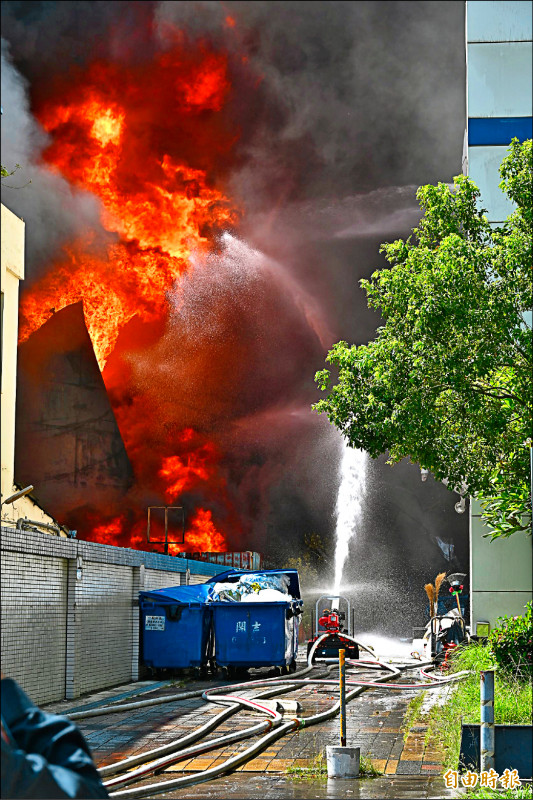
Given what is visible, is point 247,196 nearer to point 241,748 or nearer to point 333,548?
point 333,548

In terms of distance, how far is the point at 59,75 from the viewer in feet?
166

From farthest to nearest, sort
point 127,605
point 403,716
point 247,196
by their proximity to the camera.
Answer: point 247,196, point 127,605, point 403,716

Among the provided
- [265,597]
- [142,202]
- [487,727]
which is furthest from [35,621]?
[142,202]

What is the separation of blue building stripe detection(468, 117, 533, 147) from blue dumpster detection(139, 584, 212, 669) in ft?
34.5

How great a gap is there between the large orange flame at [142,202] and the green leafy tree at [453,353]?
38375 millimetres

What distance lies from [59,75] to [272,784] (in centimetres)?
4866

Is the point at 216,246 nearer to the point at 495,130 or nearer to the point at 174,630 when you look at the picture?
the point at 174,630

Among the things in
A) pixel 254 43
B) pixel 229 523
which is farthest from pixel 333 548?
pixel 254 43

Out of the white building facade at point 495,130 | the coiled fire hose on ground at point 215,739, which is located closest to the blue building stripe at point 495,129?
the white building facade at point 495,130

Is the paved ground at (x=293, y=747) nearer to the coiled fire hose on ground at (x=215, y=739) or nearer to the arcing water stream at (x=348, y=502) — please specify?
the coiled fire hose on ground at (x=215, y=739)

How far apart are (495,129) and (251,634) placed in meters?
10.7

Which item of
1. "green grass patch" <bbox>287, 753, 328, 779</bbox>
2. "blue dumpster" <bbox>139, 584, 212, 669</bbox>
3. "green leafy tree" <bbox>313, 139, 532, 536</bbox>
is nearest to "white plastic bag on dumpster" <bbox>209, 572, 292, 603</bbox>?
"blue dumpster" <bbox>139, 584, 212, 669</bbox>

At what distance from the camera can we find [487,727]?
711cm

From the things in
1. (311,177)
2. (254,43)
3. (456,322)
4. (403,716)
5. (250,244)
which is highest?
(254,43)
